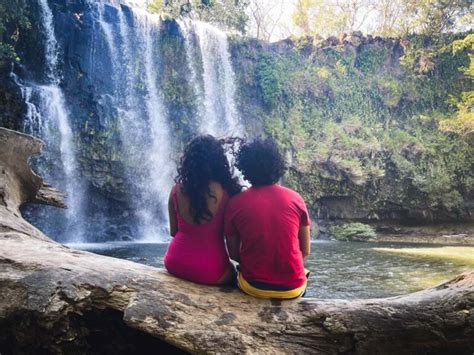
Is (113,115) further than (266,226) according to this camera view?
Yes

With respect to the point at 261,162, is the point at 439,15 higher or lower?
higher

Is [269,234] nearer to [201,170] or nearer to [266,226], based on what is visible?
[266,226]

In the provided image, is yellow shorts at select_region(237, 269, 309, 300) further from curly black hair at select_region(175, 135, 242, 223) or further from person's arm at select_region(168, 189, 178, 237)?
person's arm at select_region(168, 189, 178, 237)

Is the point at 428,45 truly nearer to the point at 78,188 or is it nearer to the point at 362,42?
the point at 362,42

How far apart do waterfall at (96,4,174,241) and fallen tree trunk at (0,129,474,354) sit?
509 inches

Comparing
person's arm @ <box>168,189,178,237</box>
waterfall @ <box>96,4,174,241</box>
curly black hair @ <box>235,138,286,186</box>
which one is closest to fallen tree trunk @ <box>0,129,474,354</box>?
person's arm @ <box>168,189,178,237</box>

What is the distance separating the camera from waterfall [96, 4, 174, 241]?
1598 centimetres

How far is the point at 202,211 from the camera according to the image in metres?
2.67

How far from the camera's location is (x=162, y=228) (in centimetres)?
1596

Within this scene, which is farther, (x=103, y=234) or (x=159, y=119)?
(x=159, y=119)

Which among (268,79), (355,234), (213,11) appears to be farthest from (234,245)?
(213,11)

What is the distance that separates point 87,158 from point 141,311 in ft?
45.4

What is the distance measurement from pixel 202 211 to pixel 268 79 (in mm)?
18821

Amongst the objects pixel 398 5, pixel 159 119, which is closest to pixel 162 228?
pixel 159 119
